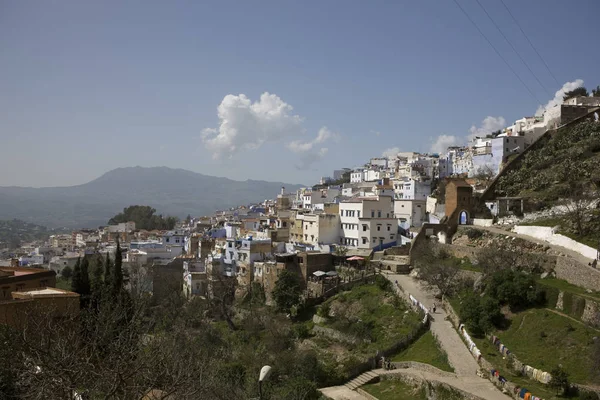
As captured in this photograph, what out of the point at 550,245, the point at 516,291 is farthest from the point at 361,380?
the point at 550,245

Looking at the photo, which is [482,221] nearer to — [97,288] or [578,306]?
[578,306]

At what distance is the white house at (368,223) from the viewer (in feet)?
137

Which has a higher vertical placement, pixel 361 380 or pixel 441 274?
pixel 441 274

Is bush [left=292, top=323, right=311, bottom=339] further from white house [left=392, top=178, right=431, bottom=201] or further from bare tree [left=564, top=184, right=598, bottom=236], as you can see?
white house [left=392, top=178, right=431, bottom=201]

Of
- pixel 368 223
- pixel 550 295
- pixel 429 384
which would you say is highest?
pixel 368 223

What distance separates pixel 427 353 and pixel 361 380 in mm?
3039

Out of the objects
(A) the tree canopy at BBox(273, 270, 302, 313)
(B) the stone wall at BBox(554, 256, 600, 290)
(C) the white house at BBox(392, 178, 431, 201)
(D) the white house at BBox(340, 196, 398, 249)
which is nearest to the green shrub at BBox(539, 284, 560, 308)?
(B) the stone wall at BBox(554, 256, 600, 290)

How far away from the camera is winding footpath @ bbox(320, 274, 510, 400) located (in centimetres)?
1819

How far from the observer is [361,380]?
911 inches

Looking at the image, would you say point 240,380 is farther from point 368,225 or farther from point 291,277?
point 368,225

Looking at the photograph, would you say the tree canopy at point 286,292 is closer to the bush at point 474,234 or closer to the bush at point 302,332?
the bush at point 302,332

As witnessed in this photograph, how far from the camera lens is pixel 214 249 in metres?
47.0

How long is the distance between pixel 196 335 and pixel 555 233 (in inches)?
806

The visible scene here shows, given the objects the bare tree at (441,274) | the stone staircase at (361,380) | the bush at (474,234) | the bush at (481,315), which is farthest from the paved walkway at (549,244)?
the stone staircase at (361,380)
